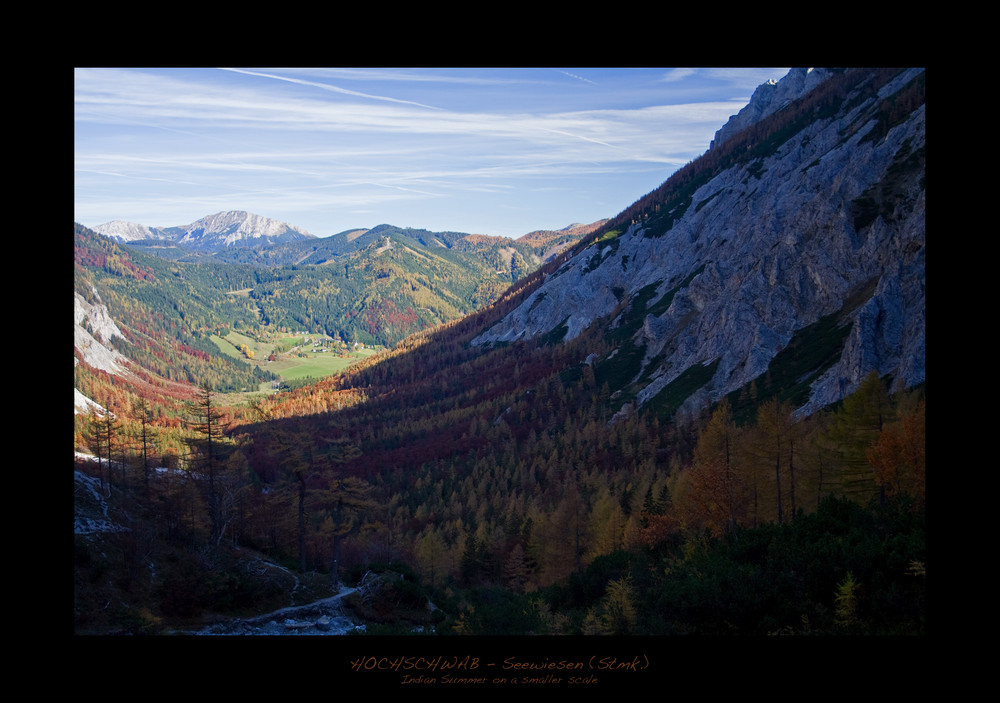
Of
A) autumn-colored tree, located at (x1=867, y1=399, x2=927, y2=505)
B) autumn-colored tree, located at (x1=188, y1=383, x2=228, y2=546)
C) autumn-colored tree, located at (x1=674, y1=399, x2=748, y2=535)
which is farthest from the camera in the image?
autumn-colored tree, located at (x1=674, y1=399, x2=748, y2=535)

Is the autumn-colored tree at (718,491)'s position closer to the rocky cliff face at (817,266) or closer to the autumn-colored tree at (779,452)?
the autumn-colored tree at (779,452)

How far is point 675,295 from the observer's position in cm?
14425

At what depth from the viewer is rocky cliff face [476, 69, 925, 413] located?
69062mm

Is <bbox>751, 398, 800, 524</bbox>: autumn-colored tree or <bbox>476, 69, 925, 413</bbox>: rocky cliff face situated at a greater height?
<bbox>476, 69, 925, 413</bbox>: rocky cliff face

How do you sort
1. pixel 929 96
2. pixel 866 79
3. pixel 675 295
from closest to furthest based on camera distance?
pixel 929 96 < pixel 675 295 < pixel 866 79

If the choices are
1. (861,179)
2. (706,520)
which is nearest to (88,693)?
(706,520)

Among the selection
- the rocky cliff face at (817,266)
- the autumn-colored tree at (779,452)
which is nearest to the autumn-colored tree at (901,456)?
the autumn-colored tree at (779,452)

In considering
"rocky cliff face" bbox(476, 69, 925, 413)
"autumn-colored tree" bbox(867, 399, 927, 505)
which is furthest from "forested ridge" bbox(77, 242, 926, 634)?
"rocky cliff face" bbox(476, 69, 925, 413)

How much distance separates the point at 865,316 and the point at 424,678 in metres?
71.8

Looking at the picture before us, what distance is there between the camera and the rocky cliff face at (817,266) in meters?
69.1

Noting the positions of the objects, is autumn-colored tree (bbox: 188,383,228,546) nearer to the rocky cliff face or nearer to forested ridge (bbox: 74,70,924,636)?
forested ridge (bbox: 74,70,924,636)

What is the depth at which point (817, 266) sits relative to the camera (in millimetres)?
98500

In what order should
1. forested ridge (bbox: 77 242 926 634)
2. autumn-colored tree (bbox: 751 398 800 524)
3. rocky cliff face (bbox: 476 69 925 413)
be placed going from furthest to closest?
rocky cliff face (bbox: 476 69 925 413) < autumn-colored tree (bbox: 751 398 800 524) < forested ridge (bbox: 77 242 926 634)
